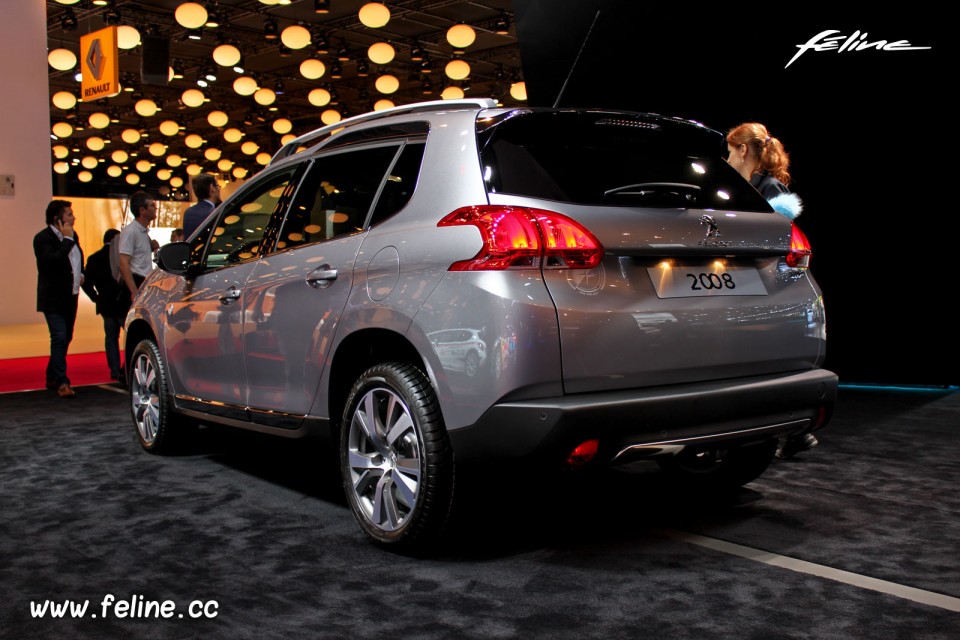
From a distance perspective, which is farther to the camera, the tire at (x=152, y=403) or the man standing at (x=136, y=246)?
the man standing at (x=136, y=246)

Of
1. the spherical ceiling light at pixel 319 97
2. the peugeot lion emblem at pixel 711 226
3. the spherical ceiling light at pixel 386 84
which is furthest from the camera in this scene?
the spherical ceiling light at pixel 319 97

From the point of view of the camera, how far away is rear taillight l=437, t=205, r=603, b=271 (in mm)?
3010

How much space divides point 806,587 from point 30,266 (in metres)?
13.8

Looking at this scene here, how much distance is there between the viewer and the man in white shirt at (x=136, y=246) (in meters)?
8.24

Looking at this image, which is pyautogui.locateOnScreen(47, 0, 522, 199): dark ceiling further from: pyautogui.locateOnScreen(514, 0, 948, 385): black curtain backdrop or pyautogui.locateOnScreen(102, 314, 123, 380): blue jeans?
pyautogui.locateOnScreen(514, 0, 948, 385): black curtain backdrop

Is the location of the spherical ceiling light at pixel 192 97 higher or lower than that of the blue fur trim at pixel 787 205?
higher

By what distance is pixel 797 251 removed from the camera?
3617mm

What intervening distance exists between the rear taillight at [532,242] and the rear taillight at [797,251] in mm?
942

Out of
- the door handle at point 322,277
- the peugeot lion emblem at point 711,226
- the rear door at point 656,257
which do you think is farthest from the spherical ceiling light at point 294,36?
the peugeot lion emblem at point 711,226

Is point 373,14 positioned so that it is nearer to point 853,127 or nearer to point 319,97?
point 319,97

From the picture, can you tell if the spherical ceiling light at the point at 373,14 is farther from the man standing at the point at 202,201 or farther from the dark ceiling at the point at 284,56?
A: the man standing at the point at 202,201

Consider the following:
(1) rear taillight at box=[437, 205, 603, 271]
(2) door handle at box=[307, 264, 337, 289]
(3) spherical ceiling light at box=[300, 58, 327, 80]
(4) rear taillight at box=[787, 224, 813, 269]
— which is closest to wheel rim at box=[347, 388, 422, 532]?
(2) door handle at box=[307, 264, 337, 289]

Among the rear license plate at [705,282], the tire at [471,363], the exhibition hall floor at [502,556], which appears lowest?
the exhibition hall floor at [502,556]

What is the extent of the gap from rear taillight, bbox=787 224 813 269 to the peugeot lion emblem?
419 millimetres
